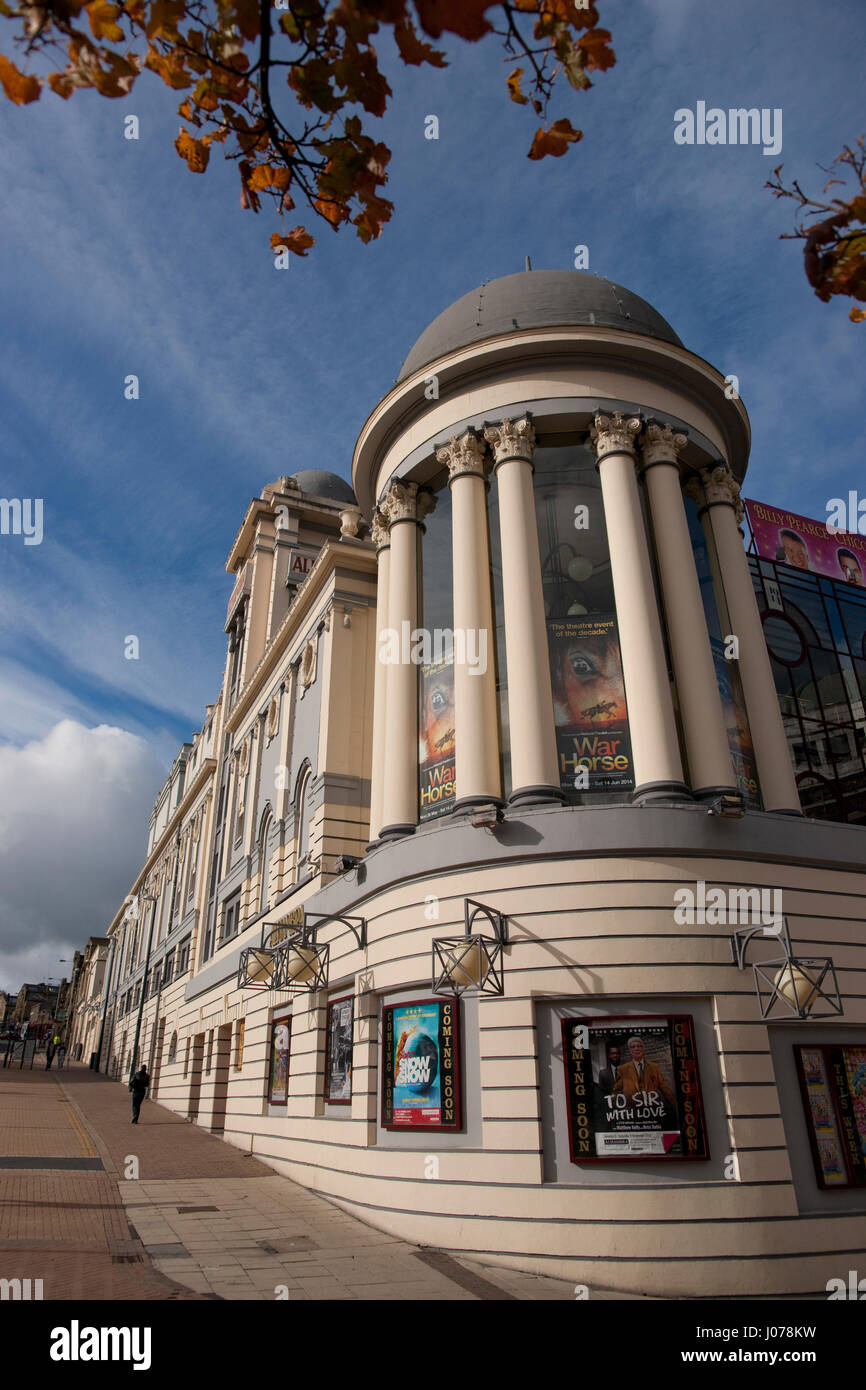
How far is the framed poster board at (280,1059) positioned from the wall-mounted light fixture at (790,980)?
11863 millimetres

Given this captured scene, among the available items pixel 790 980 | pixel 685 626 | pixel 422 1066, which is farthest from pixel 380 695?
pixel 790 980

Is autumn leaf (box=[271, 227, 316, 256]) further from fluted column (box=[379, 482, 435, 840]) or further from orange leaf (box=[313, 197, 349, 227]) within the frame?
fluted column (box=[379, 482, 435, 840])

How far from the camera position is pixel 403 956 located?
1379 cm

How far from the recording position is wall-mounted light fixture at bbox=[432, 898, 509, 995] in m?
12.0

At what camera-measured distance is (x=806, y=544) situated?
2806cm

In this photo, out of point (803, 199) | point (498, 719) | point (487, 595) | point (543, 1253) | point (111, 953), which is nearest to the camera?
point (803, 199)

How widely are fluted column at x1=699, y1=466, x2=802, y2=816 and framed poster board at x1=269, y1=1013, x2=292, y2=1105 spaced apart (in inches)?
493

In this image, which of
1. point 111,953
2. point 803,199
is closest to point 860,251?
point 803,199

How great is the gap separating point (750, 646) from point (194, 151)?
1461 cm

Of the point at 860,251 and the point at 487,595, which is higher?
the point at 487,595

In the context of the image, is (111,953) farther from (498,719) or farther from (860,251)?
(860,251)

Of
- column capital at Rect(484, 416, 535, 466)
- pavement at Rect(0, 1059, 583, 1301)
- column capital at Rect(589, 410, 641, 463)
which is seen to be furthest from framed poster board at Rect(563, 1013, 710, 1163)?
column capital at Rect(484, 416, 535, 466)

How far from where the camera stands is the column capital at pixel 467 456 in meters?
16.6
